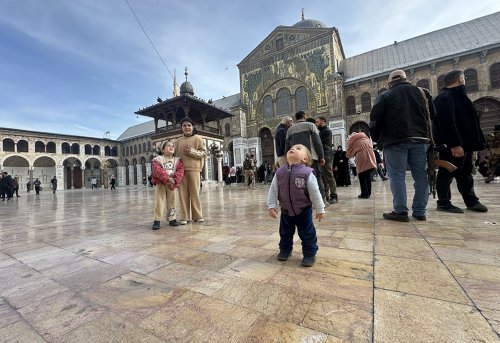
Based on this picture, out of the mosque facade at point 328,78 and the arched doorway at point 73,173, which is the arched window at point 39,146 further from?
the arched doorway at point 73,173

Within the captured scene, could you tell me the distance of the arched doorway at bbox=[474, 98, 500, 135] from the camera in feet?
62.8

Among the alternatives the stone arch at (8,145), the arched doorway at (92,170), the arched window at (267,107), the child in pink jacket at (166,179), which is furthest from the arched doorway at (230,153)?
the stone arch at (8,145)

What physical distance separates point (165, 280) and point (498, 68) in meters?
27.5

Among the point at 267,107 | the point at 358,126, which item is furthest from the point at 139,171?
the point at 358,126

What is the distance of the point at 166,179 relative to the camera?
3.75 m

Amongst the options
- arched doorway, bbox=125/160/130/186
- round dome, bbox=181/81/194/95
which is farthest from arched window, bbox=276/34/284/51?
arched doorway, bbox=125/160/130/186

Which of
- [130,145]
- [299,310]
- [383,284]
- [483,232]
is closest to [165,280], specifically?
[299,310]

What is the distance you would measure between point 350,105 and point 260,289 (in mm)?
25847

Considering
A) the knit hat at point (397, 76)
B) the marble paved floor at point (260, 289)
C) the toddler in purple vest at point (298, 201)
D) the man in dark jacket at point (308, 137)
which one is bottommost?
the marble paved floor at point (260, 289)

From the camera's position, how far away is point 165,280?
5.88 feet

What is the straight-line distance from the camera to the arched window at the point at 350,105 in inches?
948

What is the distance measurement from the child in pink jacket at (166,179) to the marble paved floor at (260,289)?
39.4 inches

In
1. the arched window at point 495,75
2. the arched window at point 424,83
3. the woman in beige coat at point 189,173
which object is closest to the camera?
the woman in beige coat at point 189,173

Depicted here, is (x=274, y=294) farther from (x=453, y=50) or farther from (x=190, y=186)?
(x=453, y=50)
